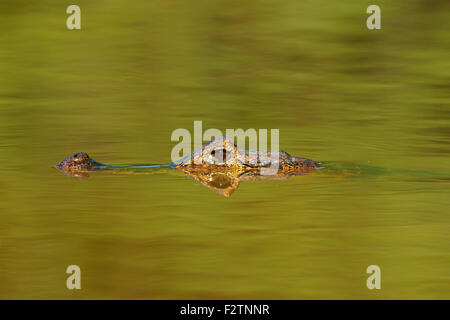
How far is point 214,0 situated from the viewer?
1110 cm

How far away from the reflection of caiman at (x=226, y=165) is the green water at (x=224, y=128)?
0.16 m

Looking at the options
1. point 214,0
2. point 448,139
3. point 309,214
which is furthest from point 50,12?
point 309,214

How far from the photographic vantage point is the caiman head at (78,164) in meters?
5.30

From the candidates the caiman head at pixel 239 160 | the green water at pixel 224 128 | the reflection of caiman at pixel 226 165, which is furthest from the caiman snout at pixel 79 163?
the caiman head at pixel 239 160

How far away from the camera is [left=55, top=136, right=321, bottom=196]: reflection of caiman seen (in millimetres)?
5250

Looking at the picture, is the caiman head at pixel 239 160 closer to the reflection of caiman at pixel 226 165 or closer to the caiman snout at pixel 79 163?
the reflection of caiman at pixel 226 165

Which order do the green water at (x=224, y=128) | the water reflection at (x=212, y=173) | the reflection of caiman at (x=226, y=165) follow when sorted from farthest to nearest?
the reflection of caiman at (x=226, y=165) → the water reflection at (x=212, y=173) → the green water at (x=224, y=128)

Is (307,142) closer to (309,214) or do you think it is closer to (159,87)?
(309,214)

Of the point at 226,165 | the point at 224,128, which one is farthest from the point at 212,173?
the point at 224,128

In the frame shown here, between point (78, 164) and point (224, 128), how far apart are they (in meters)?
2.03

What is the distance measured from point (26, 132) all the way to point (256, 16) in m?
4.91

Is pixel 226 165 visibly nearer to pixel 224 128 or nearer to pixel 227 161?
pixel 227 161

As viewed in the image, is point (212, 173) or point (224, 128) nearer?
point (212, 173)

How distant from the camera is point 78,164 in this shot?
5324 millimetres
